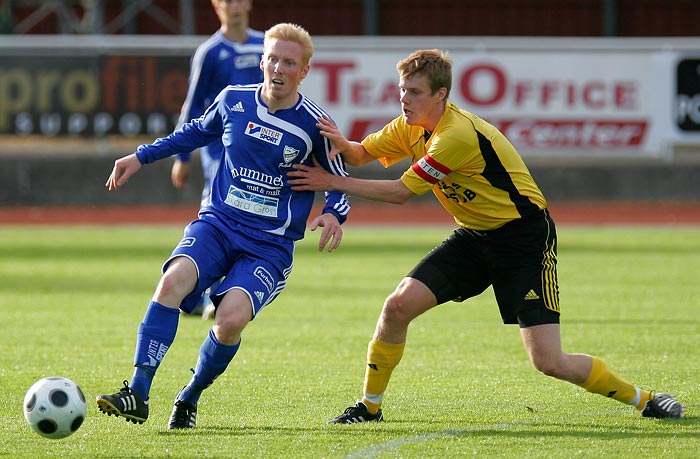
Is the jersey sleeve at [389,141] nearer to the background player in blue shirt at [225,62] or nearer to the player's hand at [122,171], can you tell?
the player's hand at [122,171]

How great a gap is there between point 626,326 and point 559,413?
3.48 m

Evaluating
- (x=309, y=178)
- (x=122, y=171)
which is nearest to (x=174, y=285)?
(x=122, y=171)

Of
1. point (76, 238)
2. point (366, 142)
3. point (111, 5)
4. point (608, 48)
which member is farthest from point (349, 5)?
point (366, 142)

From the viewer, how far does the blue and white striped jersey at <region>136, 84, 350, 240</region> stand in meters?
6.18

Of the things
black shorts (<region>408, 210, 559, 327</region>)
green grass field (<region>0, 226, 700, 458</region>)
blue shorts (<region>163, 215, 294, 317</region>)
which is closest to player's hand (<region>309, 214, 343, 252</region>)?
blue shorts (<region>163, 215, 294, 317</region>)

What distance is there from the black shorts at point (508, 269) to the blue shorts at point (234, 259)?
2.43 feet

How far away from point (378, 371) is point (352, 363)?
1793 mm

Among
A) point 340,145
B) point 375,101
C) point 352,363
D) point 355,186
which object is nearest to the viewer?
point 355,186

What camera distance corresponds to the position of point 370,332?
31.0ft

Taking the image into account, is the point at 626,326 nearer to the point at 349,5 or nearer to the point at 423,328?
the point at 423,328

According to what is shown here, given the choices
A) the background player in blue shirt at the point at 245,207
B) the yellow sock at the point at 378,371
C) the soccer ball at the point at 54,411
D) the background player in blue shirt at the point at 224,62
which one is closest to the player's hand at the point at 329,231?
the background player in blue shirt at the point at 245,207

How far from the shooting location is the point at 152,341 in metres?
5.73

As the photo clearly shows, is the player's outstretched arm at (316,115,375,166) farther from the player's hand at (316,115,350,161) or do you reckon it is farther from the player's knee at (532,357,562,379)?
the player's knee at (532,357,562,379)

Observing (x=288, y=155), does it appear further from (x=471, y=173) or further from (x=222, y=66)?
(x=222, y=66)
